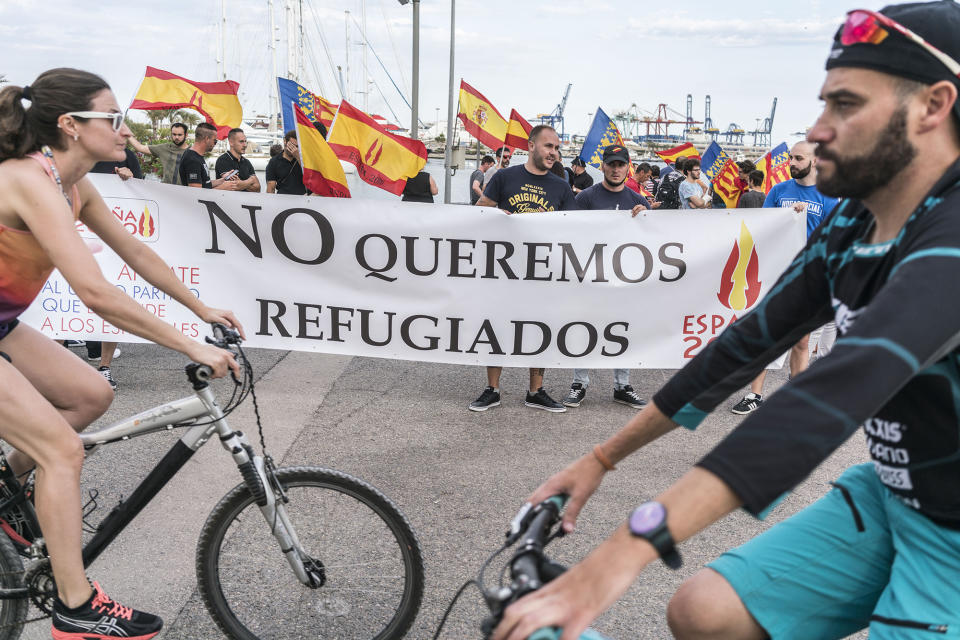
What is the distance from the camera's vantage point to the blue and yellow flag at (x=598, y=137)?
12.6 meters

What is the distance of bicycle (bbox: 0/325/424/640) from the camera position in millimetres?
2807

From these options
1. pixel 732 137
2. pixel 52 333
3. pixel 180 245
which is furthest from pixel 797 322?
pixel 732 137

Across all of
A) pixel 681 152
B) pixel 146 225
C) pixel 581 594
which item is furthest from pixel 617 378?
pixel 681 152

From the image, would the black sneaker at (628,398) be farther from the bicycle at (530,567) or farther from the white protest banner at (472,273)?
the bicycle at (530,567)

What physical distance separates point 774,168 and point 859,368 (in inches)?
377

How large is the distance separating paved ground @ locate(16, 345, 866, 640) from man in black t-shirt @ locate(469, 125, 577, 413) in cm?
23

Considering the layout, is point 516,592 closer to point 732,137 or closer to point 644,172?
point 644,172

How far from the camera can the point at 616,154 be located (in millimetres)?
7043

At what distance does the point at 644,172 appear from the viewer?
1351 centimetres

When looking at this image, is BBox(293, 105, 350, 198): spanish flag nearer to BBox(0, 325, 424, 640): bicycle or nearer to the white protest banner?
the white protest banner

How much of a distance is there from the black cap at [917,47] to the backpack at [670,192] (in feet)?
32.5

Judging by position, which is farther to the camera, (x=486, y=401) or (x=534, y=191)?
(x=534, y=191)

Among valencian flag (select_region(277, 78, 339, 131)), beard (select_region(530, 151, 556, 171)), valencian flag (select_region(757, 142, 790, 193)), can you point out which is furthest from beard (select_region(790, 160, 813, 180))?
valencian flag (select_region(277, 78, 339, 131))

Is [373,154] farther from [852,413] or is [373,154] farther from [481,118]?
[852,413]
